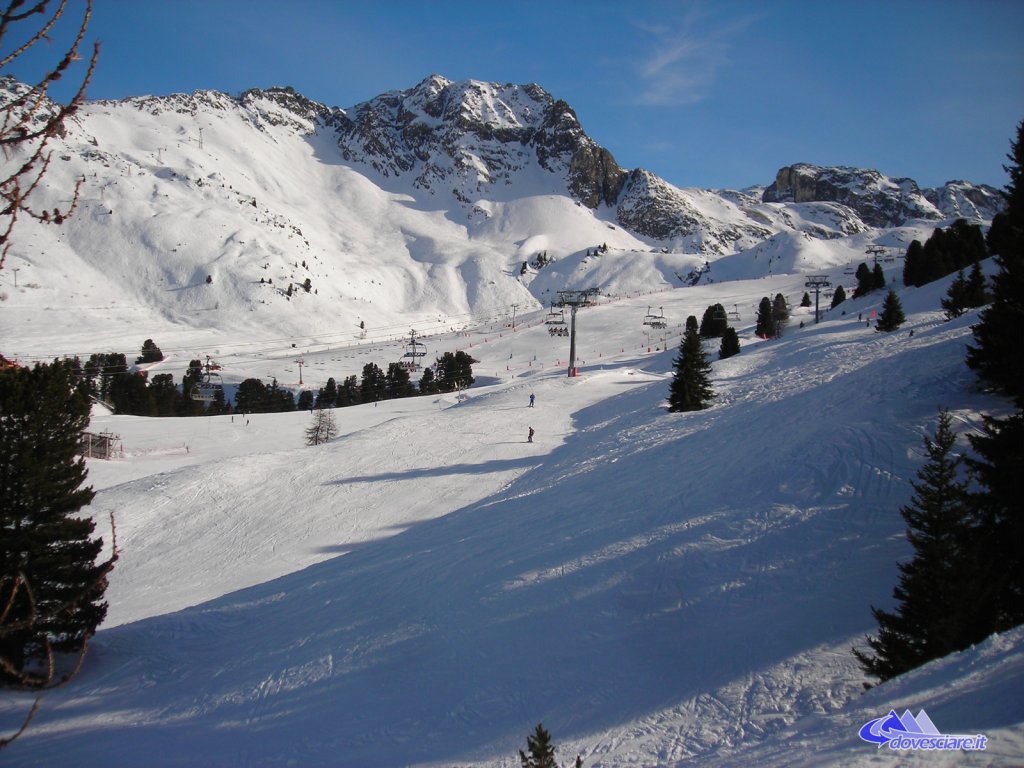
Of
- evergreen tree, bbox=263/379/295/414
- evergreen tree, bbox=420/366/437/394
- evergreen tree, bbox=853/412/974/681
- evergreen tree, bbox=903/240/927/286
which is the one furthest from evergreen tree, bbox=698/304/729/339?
evergreen tree, bbox=853/412/974/681

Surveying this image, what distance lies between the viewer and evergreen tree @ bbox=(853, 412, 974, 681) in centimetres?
898

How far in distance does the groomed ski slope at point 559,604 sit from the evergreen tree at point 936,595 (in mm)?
1305

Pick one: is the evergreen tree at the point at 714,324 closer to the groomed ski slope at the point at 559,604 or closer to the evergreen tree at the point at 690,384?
the groomed ski slope at the point at 559,604

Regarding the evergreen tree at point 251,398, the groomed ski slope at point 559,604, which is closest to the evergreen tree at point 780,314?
the groomed ski slope at point 559,604

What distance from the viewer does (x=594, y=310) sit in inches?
4213

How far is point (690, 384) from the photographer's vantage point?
3231 centimetres

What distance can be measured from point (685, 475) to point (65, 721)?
18.1 metres

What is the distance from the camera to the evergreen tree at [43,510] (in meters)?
15.5

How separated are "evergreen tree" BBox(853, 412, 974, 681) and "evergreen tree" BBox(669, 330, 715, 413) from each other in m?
22.6

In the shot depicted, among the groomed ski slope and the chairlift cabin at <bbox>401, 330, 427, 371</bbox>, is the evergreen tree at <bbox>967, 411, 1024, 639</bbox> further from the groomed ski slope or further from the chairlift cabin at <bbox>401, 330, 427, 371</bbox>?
the chairlift cabin at <bbox>401, 330, 427, 371</bbox>

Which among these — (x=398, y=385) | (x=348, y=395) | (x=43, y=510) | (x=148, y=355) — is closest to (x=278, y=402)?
(x=348, y=395)

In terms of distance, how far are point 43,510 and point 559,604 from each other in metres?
13.8

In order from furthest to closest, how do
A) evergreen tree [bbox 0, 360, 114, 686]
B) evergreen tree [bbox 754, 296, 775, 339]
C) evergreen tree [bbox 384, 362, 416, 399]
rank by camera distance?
evergreen tree [bbox 384, 362, 416, 399]
evergreen tree [bbox 754, 296, 775, 339]
evergreen tree [bbox 0, 360, 114, 686]

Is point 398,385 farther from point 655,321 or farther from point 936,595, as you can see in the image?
point 936,595
